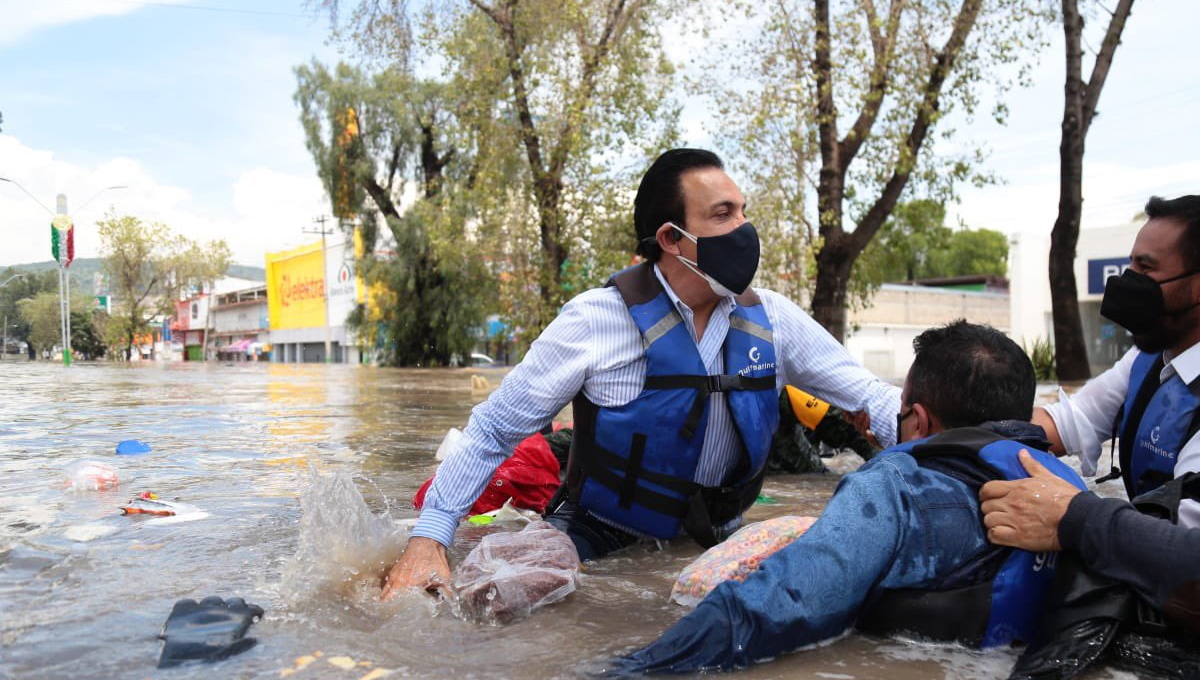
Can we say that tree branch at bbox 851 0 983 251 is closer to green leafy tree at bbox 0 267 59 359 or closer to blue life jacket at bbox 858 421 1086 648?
blue life jacket at bbox 858 421 1086 648

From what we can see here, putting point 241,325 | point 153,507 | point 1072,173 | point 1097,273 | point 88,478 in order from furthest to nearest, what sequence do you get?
point 241,325, point 1097,273, point 1072,173, point 88,478, point 153,507

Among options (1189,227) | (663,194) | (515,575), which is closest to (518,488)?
(515,575)

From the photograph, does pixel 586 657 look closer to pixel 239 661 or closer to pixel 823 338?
pixel 239 661

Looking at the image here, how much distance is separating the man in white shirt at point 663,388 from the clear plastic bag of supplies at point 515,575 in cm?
14

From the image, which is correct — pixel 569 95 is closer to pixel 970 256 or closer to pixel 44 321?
pixel 44 321

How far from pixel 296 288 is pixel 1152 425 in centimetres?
7091

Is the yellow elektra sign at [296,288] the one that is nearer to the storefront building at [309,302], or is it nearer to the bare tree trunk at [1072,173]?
the storefront building at [309,302]

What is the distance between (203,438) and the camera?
734cm

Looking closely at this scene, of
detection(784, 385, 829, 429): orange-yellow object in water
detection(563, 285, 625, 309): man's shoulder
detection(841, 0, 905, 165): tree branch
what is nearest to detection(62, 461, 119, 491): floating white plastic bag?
detection(563, 285, 625, 309): man's shoulder

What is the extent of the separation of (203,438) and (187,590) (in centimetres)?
487

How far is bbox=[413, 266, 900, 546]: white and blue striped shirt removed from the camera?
9.31 feet

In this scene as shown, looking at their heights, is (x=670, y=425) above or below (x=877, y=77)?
below

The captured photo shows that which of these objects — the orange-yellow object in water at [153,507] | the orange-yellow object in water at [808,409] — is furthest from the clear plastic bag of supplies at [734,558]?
the orange-yellow object in water at [153,507]

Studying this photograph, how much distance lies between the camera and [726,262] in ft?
9.79
